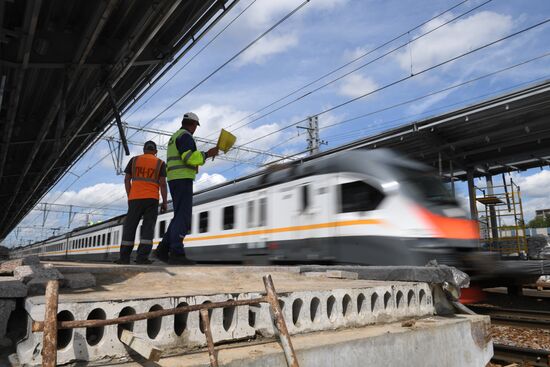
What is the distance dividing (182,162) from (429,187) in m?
5.06

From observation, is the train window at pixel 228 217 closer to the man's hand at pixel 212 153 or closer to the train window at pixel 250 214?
the train window at pixel 250 214

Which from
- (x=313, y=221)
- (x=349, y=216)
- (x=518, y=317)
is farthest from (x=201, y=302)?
(x=518, y=317)

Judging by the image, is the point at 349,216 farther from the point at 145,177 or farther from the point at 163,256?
the point at 145,177

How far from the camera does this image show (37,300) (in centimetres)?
230

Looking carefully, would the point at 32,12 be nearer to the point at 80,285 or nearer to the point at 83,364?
the point at 80,285

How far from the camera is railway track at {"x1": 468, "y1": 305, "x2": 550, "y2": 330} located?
755cm

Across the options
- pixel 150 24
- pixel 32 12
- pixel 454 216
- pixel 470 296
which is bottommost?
pixel 470 296

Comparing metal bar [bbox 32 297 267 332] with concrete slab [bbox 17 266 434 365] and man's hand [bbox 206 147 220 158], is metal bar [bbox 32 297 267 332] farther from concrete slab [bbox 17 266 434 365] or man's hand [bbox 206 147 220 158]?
man's hand [bbox 206 147 220 158]

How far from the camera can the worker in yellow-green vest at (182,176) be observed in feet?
18.6

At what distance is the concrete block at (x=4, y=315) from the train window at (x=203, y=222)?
33.8ft

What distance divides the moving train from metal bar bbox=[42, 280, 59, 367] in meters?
6.12

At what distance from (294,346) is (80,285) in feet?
4.97

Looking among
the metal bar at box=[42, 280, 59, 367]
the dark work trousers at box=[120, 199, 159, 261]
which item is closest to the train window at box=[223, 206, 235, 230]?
the dark work trousers at box=[120, 199, 159, 261]

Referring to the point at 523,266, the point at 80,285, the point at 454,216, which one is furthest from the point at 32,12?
the point at 523,266
